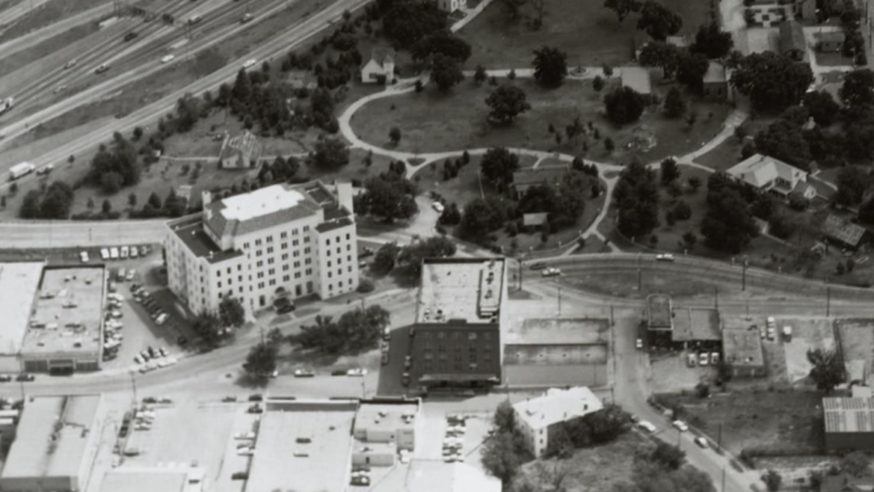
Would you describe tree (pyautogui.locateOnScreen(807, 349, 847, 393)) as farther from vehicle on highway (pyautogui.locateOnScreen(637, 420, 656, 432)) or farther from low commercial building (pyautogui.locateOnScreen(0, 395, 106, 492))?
low commercial building (pyautogui.locateOnScreen(0, 395, 106, 492))

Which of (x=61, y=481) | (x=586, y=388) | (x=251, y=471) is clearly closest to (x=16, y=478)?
(x=61, y=481)

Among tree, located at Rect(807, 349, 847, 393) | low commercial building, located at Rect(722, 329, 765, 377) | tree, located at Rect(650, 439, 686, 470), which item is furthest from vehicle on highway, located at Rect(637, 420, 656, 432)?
tree, located at Rect(807, 349, 847, 393)

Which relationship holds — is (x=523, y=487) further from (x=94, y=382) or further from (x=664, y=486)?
(x=94, y=382)

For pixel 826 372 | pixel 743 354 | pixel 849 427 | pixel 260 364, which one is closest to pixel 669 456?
pixel 849 427

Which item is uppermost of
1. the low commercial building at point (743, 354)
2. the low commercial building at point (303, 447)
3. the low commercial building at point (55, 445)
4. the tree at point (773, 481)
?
the low commercial building at point (55, 445)

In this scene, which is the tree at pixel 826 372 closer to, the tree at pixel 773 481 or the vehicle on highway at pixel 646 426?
the tree at pixel 773 481

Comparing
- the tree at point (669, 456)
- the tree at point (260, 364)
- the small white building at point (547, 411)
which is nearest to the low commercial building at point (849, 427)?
the tree at point (669, 456)
